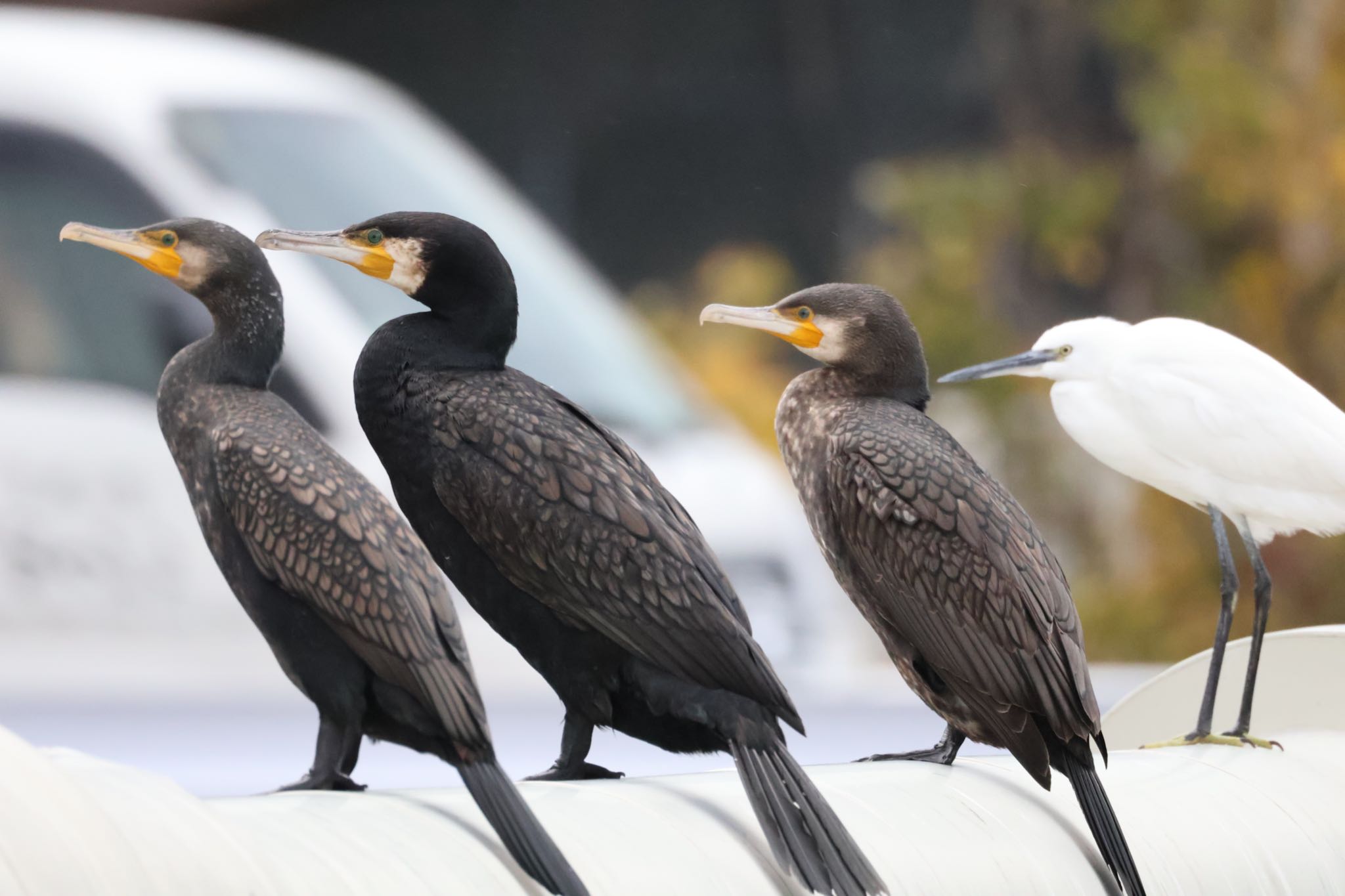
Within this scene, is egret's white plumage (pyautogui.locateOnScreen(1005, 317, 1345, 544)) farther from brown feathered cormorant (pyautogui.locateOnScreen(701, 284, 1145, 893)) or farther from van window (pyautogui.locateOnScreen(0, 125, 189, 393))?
van window (pyautogui.locateOnScreen(0, 125, 189, 393))

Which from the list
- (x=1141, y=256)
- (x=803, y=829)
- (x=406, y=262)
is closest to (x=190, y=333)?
(x=406, y=262)

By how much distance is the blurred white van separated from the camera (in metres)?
2.92

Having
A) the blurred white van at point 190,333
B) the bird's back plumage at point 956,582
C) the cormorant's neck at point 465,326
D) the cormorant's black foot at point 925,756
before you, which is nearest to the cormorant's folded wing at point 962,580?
the bird's back plumage at point 956,582

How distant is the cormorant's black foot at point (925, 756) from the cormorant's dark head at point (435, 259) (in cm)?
40

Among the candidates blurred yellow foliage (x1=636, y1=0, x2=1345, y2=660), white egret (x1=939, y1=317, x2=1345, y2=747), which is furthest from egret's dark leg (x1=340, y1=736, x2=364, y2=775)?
blurred yellow foliage (x1=636, y1=0, x2=1345, y2=660)

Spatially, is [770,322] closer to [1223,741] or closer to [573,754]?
[573,754]

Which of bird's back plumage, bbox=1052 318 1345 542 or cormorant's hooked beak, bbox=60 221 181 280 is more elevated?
cormorant's hooked beak, bbox=60 221 181 280

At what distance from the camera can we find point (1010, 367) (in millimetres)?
1154

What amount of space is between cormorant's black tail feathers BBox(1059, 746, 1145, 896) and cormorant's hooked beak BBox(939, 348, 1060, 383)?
241 millimetres

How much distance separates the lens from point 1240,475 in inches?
47.5

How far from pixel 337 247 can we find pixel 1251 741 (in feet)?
2.52

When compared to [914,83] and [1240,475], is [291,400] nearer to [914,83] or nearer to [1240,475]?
[1240,475]

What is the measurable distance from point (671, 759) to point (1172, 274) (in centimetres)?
317

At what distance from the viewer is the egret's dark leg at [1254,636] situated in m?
1.27
